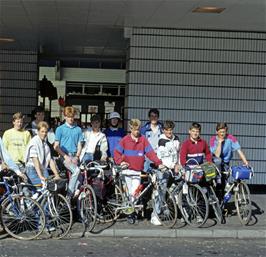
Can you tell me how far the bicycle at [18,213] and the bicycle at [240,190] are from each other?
2.99 m

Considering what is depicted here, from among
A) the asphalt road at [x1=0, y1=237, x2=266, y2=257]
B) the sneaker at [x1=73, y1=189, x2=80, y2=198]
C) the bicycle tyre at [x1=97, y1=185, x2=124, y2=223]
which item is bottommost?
the asphalt road at [x1=0, y1=237, x2=266, y2=257]

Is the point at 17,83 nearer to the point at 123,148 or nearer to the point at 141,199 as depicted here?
the point at 123,148

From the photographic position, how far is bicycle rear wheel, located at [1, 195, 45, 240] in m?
6.94

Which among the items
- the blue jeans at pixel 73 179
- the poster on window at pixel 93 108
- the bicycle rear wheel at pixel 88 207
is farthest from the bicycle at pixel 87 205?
the poster on window at pixel 93 108

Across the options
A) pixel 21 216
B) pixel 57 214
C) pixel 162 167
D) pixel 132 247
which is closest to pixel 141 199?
pixel 162 167

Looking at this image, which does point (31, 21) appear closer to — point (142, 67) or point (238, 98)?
point (142, 67)

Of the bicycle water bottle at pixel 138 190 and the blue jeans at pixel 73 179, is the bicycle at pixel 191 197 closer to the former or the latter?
the bicycle water bottle at pixel 138 190

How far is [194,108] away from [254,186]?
2.18 meters

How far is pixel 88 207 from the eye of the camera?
7.50 meters

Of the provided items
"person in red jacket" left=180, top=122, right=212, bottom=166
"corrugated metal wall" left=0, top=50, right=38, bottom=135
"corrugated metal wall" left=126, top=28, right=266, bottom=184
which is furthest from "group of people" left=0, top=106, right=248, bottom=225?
"corrugated metal wall" left=0, top=50, right=38, bottom=135

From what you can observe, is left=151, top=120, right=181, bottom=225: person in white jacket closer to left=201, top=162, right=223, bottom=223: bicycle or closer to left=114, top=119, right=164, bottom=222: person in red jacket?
left=114, top=119, right=164, bottom=222: person in red jacket

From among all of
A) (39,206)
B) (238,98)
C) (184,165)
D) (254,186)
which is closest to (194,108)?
(238,98)

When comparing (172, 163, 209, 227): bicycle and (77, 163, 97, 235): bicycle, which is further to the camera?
(172, 163, 209, 227): bicycle

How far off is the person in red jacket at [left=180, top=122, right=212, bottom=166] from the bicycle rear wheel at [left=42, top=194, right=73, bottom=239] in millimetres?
1995
